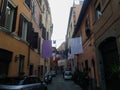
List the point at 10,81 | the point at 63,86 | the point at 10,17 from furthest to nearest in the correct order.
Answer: the point at 63,86
the point at 10,17
the point at 10,81

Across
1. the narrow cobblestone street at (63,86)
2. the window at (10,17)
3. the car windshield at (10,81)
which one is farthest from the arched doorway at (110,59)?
the narrow cobblestone street at (63,86)

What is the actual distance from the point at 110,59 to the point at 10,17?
702cm

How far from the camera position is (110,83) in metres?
9.65

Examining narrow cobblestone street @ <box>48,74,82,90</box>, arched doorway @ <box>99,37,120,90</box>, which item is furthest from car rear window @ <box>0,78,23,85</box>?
narrow cobblestone street @ <box>48,74,82,90</box>

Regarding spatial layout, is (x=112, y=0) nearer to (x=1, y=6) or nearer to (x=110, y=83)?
(x=110, y=83)

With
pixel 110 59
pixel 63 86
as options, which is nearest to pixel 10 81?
pixel 110 59

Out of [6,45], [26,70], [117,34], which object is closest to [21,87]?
[6,45]

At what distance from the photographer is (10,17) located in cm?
1108

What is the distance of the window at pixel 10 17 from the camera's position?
34.7 feet

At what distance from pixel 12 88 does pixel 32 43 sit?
9.35 meters

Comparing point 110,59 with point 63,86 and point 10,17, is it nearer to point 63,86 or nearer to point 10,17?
point 10,17

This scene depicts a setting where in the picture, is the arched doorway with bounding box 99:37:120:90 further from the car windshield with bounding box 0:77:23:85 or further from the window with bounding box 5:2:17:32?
the window with bounding box 5:2:17:32

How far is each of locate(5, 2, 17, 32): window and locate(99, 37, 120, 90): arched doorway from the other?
5.99 metres

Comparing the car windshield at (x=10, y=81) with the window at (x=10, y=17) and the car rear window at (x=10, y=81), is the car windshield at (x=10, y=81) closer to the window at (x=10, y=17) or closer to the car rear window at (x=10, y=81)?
the car rear window at (x=10, y=81)
